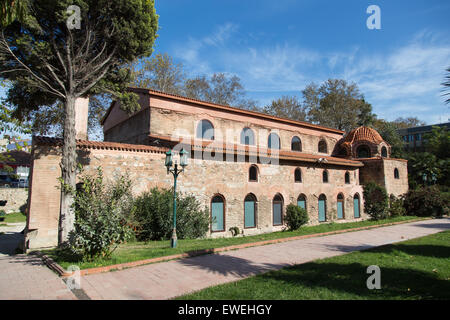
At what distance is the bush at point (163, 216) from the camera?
11.4 metres

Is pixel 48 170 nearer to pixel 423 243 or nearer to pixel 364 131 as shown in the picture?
pixel 423 243

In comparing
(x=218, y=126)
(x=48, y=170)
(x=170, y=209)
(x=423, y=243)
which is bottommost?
(x=423, y=243)

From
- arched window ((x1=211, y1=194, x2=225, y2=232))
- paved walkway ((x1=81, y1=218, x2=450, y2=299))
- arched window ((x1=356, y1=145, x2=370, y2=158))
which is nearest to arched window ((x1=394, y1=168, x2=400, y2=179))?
arched window ((x1=356, y1=145, x2=370, y2=158))

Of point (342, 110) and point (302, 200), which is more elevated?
point (342, 110)

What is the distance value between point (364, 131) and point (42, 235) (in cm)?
2483

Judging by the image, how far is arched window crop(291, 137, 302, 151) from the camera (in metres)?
22.5

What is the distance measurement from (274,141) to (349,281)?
15.9m

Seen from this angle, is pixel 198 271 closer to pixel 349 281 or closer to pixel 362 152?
pixel 349 281

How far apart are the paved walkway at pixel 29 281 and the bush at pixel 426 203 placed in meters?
26.1

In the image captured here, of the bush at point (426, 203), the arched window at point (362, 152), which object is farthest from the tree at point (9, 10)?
the bush at point (426, 203)

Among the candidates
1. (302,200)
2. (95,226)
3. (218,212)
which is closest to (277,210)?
(302,200)

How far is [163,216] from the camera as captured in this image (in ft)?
37.8
